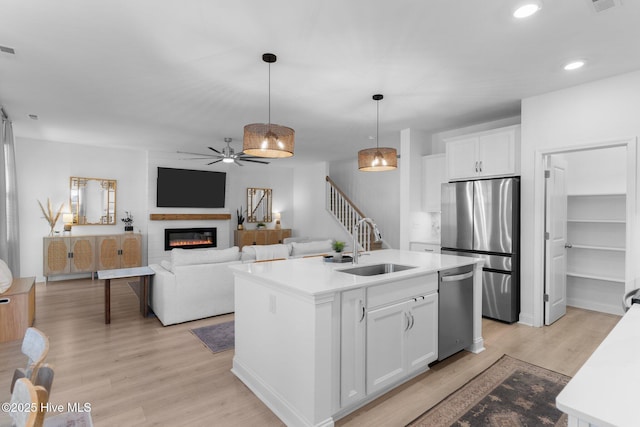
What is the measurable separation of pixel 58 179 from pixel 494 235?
8008mm

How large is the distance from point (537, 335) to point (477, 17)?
11.3 feet

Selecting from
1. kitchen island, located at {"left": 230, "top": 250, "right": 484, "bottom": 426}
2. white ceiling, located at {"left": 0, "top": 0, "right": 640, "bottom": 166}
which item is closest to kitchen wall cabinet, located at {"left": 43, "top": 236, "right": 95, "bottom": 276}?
white ceiling, located at {"left": 0, "top": 0, "right": 640, "bottom": 166}

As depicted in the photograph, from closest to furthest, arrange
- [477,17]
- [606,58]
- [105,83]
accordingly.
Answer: [477,17] → [606,58] → [105,83]

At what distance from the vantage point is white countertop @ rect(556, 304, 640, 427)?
2.79 ft

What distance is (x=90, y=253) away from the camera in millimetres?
6609

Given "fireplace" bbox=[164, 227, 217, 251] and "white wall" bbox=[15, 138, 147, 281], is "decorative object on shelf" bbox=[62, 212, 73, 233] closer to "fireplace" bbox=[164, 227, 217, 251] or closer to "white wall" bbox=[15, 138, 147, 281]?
"white wall" bbox=[15, 138, 147, 281]

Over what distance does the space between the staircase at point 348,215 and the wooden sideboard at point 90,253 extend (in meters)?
4.60

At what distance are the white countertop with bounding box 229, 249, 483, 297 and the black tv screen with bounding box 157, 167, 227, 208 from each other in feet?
18.3

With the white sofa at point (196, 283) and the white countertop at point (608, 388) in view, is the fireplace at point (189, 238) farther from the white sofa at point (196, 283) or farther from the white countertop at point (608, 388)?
the white countertop at point (608, 388)

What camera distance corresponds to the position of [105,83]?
12.0 feet

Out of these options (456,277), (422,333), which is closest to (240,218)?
(456,277)

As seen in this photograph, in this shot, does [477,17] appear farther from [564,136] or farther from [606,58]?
[564,136]

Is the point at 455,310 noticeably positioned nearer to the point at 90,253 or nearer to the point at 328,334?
the point at 328,334

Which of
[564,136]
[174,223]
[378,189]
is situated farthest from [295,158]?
[564,136]
